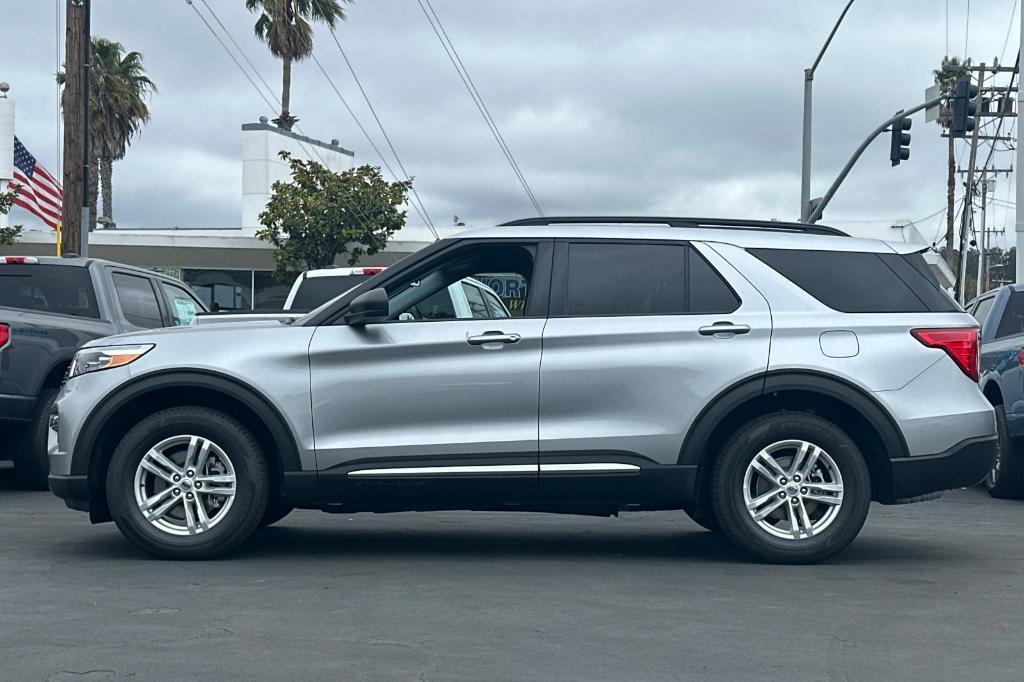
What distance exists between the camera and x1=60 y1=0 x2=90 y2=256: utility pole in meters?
22.0

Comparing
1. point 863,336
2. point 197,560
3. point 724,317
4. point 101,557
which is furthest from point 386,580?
point 863,336

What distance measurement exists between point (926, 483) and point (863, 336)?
848 mm

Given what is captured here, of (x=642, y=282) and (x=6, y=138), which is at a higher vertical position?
(x=6, y=138)

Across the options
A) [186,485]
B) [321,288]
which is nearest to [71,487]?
[186,485]

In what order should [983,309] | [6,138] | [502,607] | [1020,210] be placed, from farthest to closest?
[6,138]
[1020,210]
[983,309]
[502,607]

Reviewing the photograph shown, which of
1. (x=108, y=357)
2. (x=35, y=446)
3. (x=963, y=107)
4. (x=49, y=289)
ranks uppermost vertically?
(x=963, y=107)

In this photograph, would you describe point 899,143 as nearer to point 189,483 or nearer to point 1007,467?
point 1007,467

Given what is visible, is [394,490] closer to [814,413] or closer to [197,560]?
[197,560]

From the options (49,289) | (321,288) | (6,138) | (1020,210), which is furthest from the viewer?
(6,138)

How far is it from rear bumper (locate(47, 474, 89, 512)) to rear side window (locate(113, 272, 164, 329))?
4436 mm

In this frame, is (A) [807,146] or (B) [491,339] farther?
(A) [807,146]

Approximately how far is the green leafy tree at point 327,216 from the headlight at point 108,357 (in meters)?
29.8

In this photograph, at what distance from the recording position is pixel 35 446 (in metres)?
10.8

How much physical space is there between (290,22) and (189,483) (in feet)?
151
